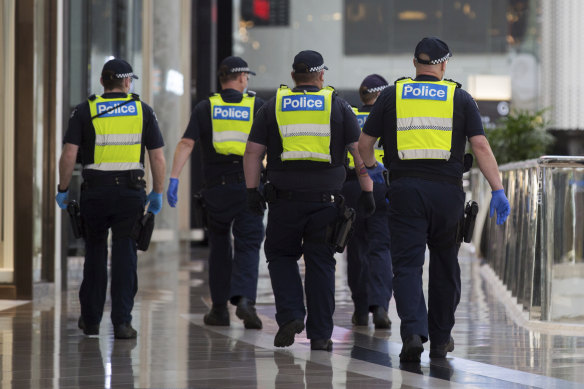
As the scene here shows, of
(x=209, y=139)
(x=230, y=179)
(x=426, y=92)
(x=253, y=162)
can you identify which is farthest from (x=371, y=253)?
(x=426, y=92)

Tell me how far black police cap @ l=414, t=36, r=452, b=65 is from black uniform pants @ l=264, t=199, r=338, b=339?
41.5 inches

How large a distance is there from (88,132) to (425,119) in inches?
94.0

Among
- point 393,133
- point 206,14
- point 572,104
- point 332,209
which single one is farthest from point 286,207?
point 572,104

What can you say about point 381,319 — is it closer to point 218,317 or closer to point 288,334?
point 218,317

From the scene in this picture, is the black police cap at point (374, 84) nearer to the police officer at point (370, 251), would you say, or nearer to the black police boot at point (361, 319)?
the police officer at point (370, 251)

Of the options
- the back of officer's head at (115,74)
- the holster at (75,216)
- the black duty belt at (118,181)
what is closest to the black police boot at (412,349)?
the black duty belt at (118,181)

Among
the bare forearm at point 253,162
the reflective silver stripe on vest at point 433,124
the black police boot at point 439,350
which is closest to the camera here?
the reflective silver stripe on vest at point 433,124

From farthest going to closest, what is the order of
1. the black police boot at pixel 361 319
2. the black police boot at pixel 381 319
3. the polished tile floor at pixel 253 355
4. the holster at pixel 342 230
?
the black police boot at pixel 361 319 → the black police boot at pixel 381 319 → the holster at pixel 342 230 → the polished tile floor at pixel 253 355

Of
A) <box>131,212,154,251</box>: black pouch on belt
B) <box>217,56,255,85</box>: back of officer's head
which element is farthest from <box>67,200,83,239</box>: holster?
<box>217,56,255,85</box>: back of officer's head

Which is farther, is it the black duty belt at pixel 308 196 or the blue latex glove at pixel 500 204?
the black duty belt at pixel 308 196

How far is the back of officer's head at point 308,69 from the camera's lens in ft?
24.2

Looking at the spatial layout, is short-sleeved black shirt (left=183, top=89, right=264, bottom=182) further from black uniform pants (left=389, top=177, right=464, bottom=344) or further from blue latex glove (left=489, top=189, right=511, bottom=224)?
blue latex glove (left=489, top=189, right=511, bottom=224)

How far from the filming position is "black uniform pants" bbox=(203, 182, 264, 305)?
8523 millimetres

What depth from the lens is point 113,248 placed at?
8.02m
